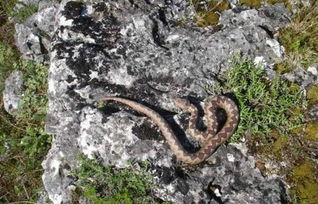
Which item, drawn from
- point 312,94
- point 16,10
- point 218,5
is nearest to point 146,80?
point 218,5

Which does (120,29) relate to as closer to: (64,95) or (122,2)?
(122,2)

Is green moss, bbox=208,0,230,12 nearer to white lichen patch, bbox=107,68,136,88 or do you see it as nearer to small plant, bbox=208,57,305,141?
small plant, bbox=208,57,305,141

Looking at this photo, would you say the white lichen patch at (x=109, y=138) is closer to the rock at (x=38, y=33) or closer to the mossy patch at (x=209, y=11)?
the mossy patch at (x=209, y=11)

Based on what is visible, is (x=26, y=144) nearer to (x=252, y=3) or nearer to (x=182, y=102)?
(x=182, y=102)

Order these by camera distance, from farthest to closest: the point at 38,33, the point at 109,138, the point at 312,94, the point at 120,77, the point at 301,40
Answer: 1. the point at 38,33
2. the point at 301,40
3. the point at 120,77
4. the point at 312,94
5. the point at 109,138

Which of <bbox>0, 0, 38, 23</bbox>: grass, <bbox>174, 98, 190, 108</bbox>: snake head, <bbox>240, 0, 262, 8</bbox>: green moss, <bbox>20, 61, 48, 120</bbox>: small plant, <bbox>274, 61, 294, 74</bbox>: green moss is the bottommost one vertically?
<bbox>20, 61, 48, 120</bbox>: small plant

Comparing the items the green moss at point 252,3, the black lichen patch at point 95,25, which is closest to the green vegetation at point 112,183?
the black lichen patch at point 95,25

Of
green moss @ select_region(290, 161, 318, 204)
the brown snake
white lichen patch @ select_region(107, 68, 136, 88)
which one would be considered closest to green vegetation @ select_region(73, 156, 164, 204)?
the brown snake
